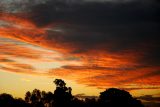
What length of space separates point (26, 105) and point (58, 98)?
58.3 feet

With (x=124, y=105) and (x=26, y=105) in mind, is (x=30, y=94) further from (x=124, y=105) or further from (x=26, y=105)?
(x=124, y=105)

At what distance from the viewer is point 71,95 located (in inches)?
4899

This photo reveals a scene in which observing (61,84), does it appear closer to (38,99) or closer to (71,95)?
(71,95)

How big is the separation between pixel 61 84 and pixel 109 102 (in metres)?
23.6

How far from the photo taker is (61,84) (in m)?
122

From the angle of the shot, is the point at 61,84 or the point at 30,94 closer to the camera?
the point at 61,84

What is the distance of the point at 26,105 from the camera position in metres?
133

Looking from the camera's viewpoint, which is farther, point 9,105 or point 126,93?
point 126,93

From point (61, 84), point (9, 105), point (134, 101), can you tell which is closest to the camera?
point (61, 84)

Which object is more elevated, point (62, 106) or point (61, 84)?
point (61, 84)

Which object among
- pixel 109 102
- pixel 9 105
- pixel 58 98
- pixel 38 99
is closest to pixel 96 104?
pixel 109 102

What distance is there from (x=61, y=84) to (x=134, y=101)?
36.3 metres

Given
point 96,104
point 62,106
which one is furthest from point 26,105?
point 96,104

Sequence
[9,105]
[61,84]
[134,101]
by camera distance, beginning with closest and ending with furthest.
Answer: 1. [61,84]
2. [9,105]
3. [134,101]
